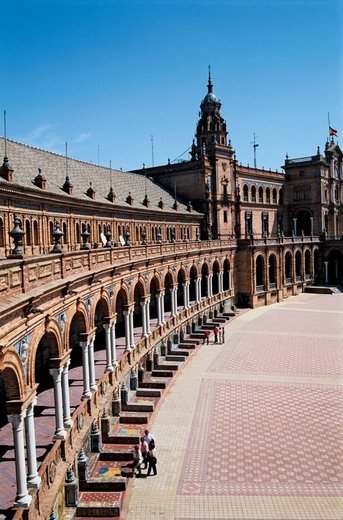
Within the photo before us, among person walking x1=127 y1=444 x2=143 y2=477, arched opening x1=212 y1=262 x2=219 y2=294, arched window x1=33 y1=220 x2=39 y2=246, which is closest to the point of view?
person walking x1=127 y1=444 x2=143 y2=477

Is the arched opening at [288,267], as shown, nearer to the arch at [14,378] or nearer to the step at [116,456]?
the step at [116,456]

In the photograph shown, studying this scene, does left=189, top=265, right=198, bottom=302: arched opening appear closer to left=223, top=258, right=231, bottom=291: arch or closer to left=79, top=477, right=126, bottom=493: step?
left=223, top=258, right=231, bottom=291: arch

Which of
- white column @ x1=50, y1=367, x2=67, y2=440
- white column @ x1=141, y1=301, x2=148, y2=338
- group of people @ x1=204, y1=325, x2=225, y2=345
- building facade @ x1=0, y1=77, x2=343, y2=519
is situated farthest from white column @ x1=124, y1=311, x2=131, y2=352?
group of people @ x1=204, y1=325, x2=225, y2=345

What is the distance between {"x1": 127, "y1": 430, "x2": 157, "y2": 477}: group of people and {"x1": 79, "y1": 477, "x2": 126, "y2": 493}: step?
41.8 inches

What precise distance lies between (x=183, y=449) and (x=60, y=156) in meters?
29.0

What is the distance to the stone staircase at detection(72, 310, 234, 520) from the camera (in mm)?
16031

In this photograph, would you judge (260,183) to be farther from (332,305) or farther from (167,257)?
(167,257)

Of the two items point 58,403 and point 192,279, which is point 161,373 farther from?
point 192,279

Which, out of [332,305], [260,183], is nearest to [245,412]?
[332,305]

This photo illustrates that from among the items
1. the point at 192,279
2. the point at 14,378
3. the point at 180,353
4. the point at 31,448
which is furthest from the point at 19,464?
the point at 192,279

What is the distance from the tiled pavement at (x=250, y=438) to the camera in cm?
1670

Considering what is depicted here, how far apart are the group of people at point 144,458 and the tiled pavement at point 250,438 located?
19.1 inches

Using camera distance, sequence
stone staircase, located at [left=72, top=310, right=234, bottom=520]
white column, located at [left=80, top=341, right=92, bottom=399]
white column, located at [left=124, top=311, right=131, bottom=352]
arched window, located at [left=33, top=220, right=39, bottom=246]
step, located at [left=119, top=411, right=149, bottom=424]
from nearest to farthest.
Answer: stone staircase, located at [left=72, top=310, right=234, bottom=520] < white column, located at [left=80, top=341, right=92, bottom=399] < step, located at [left=119, top=411, right=149, bottom=424] < white column, located at [left=124, top=311, right=131, bottom=352] < arched window, located at [left=33, top=220, right=39, bottom=246]

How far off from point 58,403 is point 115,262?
9.88 metres
